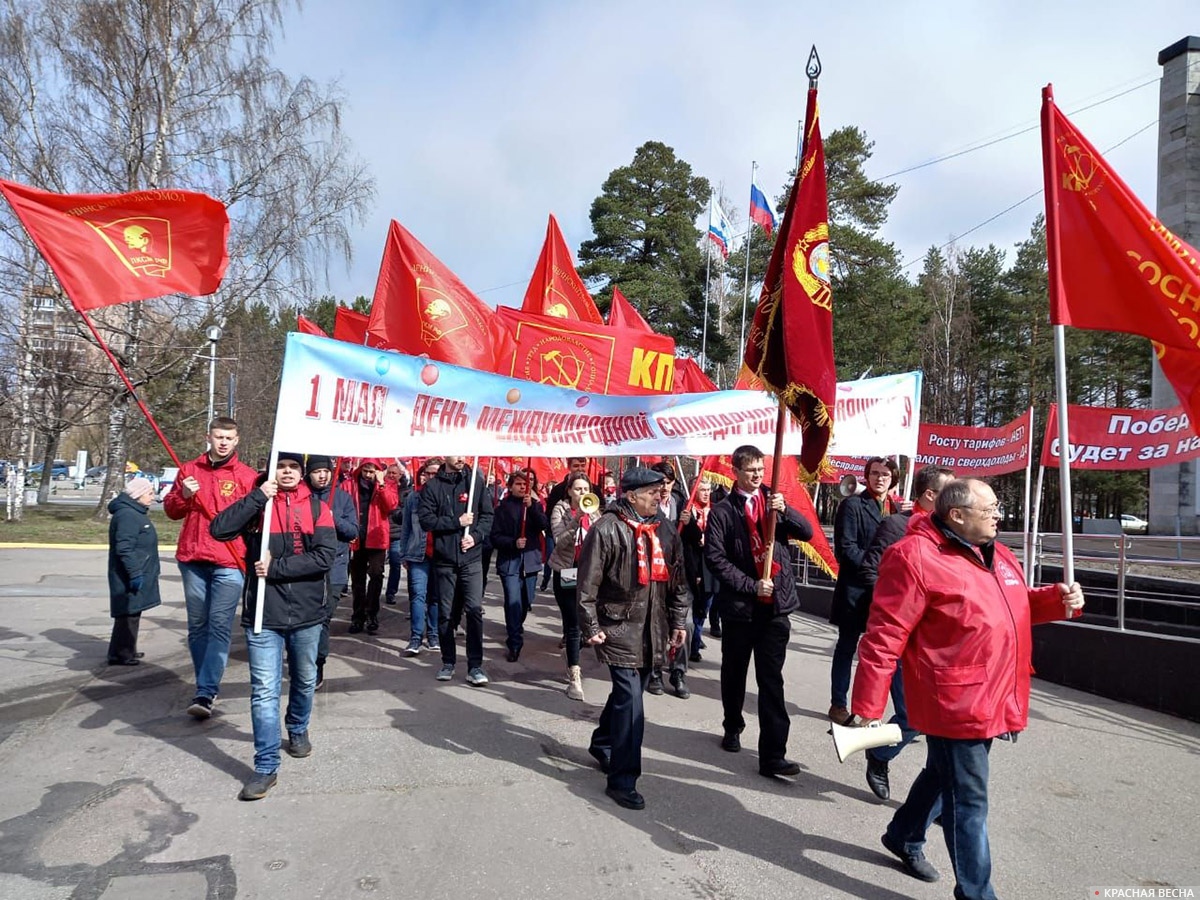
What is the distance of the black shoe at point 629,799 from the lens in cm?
423

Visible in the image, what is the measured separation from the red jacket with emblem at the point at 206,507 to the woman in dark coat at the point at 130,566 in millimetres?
1219

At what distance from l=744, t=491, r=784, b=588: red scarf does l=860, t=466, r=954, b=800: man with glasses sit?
24.7 inches

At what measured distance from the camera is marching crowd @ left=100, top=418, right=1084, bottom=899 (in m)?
3.14

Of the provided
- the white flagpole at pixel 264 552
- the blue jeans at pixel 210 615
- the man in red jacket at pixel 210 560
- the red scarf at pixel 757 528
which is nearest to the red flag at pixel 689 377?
the red scarf at pixel 757 528

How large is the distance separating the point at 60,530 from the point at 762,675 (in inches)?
791

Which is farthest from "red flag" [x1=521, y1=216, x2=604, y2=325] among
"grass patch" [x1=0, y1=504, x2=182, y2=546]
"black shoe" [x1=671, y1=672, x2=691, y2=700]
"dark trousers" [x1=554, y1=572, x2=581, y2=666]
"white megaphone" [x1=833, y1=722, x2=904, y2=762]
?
"grass patch" [x1=0, y1=504, x2=182, y2=546]

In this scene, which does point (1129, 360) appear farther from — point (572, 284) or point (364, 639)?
point (364, 639)

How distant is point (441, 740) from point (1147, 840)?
4020 mm

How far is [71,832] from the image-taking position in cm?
373

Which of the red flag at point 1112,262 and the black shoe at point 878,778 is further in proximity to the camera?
the black shoe at point 878,778

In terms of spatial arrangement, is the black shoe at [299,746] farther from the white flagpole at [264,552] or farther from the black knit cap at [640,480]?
the black knit cap at [640,480]

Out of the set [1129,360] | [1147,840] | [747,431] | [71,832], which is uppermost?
[1129,360]

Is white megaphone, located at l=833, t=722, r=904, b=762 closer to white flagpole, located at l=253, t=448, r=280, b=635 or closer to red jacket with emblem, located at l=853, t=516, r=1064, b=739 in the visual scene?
red jacket with emblem, located at l=853, t=516, r=1064, b=739

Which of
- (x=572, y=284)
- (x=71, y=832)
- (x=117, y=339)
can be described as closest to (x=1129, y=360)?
(x=572, y=284)
